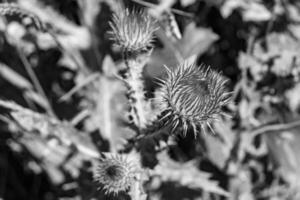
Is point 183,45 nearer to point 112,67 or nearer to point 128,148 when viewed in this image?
point 112,67

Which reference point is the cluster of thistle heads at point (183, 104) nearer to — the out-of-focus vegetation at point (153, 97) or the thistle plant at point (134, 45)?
the thistle plant at point (134, 45)

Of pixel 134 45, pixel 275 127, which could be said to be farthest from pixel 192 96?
pixel 275 127

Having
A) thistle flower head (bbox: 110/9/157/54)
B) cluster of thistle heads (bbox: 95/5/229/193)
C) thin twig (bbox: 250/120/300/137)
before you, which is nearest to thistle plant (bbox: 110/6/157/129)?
thistle flower head (bbox: 110/9/157/54)

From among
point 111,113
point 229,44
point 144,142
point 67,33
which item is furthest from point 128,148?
point 229,44

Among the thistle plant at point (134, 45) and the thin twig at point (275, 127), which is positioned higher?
the thistle plant at point (134, 45)

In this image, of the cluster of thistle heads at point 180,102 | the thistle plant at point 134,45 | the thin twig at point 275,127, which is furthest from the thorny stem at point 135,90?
the thin twig at point 275,127

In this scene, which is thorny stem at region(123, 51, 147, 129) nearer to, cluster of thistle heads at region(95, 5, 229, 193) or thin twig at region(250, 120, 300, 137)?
cluster of thistle heads at region(95, 5, 229, 193)
